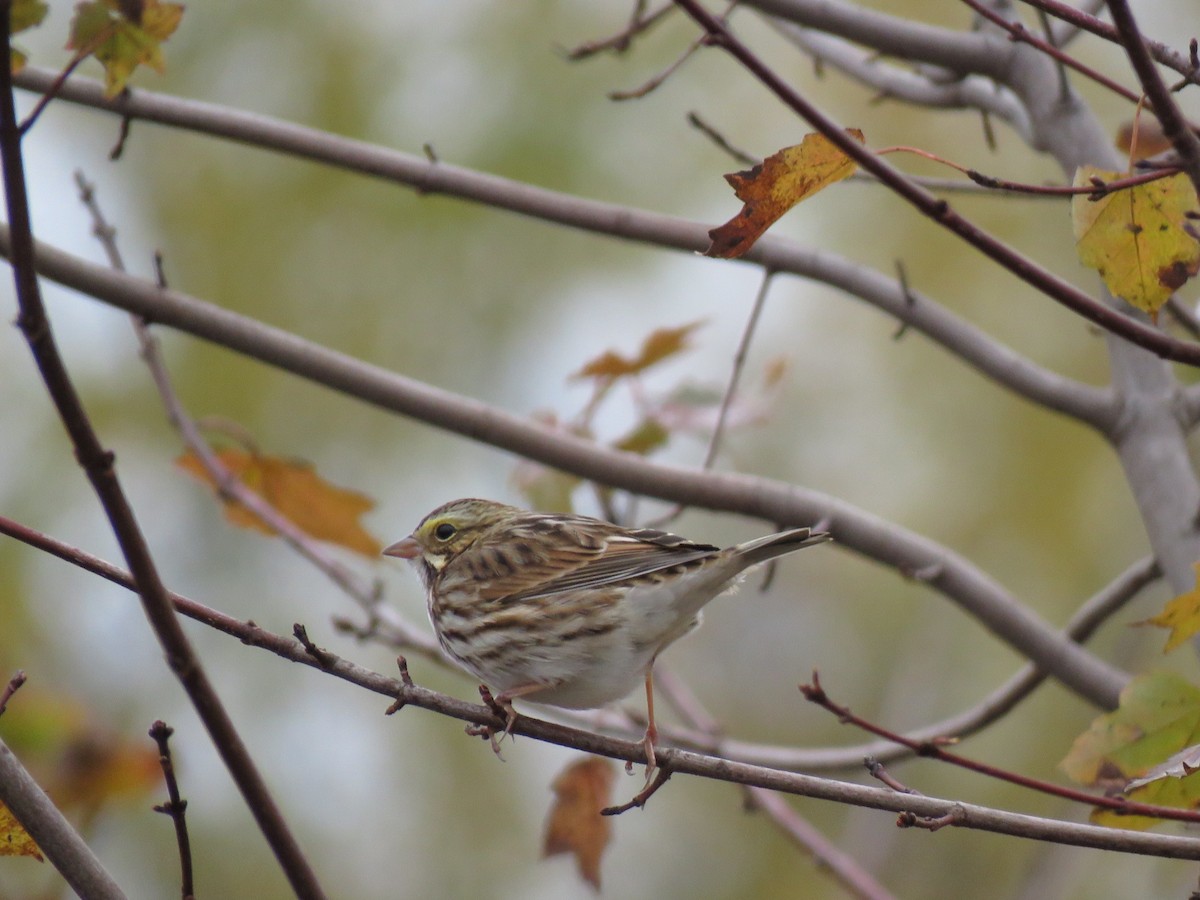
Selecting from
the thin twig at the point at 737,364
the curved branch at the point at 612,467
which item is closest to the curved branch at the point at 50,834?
the curved branch at the point at 612,467

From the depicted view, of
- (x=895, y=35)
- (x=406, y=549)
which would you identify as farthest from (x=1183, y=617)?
(x=406, y=549)

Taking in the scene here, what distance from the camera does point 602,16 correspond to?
906 cm

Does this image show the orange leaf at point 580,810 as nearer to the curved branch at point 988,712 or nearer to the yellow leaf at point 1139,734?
the curved branch at point 988,712

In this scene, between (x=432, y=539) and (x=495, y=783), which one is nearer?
(x=432, y=539)

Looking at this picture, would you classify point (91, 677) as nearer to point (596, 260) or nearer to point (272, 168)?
point (272, 168)

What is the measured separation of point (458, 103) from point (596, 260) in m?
1.45

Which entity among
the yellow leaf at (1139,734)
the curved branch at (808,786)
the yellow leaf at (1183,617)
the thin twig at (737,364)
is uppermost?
the thin twig at (737,364)

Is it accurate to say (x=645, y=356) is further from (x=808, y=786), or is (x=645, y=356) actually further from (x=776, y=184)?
(x=808, y=786)

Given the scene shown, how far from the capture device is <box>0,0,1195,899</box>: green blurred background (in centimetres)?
766

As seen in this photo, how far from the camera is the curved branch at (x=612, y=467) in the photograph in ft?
11.1

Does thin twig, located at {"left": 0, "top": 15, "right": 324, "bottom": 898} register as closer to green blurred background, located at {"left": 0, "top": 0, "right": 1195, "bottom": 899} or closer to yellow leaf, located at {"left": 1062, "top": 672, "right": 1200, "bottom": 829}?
yellow leaf, located at {"left": 1062, "top": 672, "right": 1200, "bottom": 829}

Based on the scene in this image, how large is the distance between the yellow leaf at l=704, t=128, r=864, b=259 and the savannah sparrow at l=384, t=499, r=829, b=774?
103 centimetres

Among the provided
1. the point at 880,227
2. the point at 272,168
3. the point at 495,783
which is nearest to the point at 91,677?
the point at 495,783

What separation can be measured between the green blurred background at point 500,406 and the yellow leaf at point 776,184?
19.0 ft
